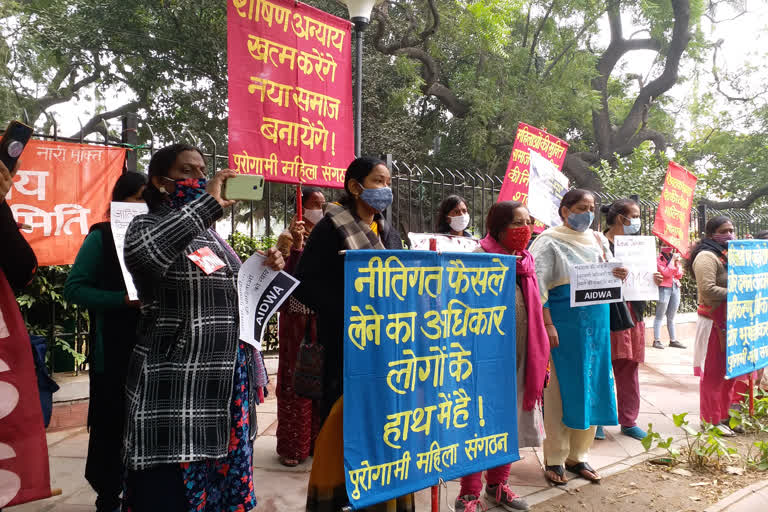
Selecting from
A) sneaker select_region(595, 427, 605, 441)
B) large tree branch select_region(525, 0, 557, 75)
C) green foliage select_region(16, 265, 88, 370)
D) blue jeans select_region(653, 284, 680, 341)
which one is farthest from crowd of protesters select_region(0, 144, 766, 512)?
large tree branch select_region(525, 0, 557, 75)

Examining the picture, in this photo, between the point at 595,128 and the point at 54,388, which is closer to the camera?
the point at 54,388

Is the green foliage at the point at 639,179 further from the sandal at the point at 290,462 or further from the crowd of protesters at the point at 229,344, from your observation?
the sandal at the point at 290,462

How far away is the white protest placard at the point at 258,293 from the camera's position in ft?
7.55

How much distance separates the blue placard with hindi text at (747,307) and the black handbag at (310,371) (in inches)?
146

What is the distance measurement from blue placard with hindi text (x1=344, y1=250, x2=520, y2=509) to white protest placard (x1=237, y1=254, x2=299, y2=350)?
1.30 feet

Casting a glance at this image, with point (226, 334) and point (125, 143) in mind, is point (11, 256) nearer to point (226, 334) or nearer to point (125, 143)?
point (226, 334)

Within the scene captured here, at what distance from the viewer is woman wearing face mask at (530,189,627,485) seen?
3.72 m

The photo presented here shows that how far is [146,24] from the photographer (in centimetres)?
1433

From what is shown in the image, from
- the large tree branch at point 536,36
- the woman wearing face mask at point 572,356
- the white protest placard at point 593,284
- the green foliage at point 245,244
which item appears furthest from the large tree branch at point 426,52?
the white protest placard at point 593,284

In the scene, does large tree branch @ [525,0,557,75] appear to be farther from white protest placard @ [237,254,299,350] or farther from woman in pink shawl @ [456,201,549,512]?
white protest placard @ [237,254,299,350]

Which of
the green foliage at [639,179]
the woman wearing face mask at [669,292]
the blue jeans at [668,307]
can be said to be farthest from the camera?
the green foliage at [639,179]

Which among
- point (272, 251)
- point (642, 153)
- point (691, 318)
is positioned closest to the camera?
point (272, 251)

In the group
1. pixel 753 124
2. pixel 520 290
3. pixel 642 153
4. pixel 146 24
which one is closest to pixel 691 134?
pixel 753 124

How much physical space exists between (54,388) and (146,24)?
1408 cm
